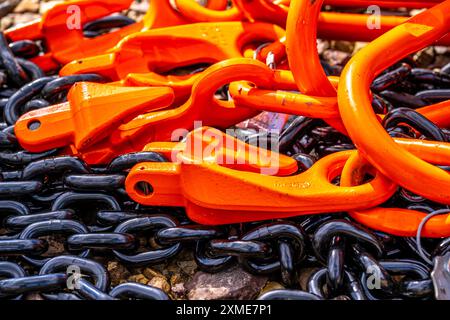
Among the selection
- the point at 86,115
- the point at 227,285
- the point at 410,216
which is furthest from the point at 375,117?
the point at 86,115

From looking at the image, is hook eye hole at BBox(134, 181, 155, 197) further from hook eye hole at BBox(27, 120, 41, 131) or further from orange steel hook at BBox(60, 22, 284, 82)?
orange steel hook at BBox(60, 22, 284, 82)

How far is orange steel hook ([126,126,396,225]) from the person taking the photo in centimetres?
193

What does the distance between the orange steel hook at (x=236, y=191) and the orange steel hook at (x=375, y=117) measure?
0.37 feet

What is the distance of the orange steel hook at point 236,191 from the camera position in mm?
1927

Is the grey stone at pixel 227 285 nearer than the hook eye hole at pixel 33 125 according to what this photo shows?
Yes

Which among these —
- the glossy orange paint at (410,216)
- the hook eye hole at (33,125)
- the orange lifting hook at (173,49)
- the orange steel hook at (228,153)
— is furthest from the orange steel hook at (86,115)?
the glossy orange paint at (410,216)

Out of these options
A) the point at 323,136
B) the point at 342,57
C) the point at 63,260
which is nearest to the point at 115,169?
the point at 63,260

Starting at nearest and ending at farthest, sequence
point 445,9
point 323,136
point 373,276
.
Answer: point 373,276, point 445,9, point 323,136

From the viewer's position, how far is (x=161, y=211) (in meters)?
2.14

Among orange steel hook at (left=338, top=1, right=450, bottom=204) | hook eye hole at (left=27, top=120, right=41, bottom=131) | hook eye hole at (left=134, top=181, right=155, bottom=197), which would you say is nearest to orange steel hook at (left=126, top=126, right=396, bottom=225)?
hook eye hole at (left=134, top=181, right=155, bottom=197)

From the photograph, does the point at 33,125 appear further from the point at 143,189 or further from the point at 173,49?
the point at 173,49

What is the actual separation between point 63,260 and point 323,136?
1.04 metres

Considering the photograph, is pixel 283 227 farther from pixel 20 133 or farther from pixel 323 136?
pixel 20 133

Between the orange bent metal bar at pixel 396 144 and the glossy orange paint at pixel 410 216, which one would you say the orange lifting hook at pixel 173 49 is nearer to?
the orange bent metal bar at pixel 396 144
